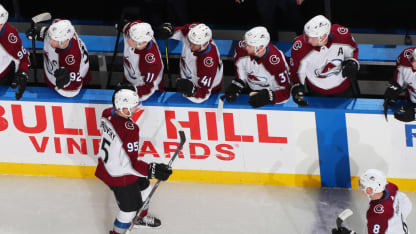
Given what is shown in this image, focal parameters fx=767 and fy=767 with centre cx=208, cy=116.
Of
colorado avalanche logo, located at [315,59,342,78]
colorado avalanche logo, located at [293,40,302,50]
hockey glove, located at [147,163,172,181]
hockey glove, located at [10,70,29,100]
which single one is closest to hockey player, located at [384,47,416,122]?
colorado avalanche logo, located at [315,59,342,78]

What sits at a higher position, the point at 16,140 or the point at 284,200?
the point at 16,140

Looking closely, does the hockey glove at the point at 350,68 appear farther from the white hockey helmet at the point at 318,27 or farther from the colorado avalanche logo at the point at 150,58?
the colorado avalanche logo at the point at 150,58

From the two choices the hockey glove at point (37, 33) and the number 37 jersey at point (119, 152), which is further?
the hockey glove at point (37, 33)

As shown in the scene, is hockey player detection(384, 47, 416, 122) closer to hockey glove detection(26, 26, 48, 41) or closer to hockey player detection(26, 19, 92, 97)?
hockey player detection(26, 19, 92, 97)

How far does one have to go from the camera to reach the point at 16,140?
22.4 ft

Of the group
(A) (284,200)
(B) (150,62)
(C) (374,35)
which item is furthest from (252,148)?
(C) (374,35)

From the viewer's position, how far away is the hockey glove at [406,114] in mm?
5965

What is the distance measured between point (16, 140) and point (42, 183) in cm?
46

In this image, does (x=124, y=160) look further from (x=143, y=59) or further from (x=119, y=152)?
(x=143, y=59)

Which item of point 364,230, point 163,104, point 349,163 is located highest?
point 163,104


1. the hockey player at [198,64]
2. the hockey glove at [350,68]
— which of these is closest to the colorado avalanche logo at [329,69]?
the hockey glove at [350,68]

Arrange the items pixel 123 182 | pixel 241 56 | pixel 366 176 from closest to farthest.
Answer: pixel 366 176 < pixel 123 182 < pixel 241 56

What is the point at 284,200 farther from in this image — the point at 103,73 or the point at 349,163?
the point at 103,73

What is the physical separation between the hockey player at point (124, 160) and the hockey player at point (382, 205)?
1.49m
